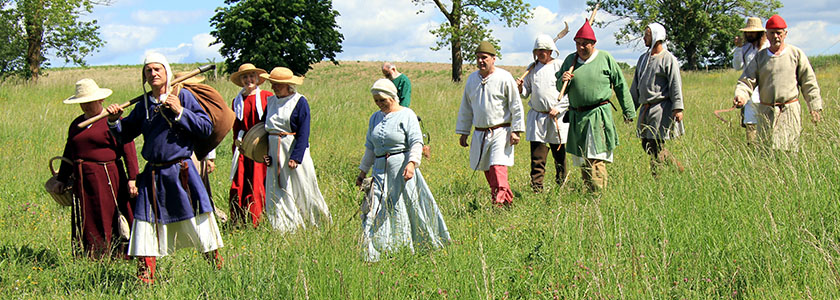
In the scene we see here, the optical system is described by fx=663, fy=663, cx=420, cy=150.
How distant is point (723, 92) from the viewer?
18516mm

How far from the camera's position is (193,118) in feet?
15.2

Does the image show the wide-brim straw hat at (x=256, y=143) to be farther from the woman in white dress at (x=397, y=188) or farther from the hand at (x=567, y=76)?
the hand at (x=567, y=76)

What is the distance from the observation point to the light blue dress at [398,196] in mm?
5195

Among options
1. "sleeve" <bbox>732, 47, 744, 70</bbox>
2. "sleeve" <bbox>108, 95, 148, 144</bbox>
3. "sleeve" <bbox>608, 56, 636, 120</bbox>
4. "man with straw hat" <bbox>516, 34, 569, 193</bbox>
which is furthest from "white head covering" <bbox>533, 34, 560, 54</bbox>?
"sleeve" <bbox>108, 95, 148, 144</bbox>

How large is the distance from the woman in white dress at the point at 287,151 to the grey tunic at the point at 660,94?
3412 mm

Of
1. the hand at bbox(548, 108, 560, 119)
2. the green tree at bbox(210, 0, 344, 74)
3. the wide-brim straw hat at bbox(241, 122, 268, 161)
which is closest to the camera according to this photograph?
the wide-brim straw hat at bbox(241, 122, 268, 161)

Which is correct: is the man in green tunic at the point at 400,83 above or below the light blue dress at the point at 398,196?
above

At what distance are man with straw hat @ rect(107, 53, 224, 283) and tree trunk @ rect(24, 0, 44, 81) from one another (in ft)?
90.4

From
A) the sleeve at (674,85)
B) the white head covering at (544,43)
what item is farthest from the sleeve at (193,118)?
the sleeve at (674,85)

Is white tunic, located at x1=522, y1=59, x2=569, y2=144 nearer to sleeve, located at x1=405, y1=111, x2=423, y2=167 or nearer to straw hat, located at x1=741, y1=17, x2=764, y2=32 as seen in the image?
straw hat, located at x1=741, y1=17, x2=764, y2=32

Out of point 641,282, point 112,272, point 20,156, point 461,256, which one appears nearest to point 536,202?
point 461,256

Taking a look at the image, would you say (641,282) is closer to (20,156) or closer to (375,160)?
(375,160)

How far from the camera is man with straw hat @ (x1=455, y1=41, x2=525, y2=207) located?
672 cm

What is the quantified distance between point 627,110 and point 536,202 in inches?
50.6
